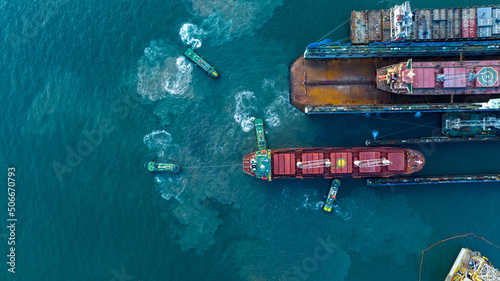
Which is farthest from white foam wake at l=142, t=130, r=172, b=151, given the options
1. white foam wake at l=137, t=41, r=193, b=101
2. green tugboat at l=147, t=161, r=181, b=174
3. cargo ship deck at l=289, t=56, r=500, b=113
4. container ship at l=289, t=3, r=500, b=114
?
container ship at l=289, t=3, r=500, b=114

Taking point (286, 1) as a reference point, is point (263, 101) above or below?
below

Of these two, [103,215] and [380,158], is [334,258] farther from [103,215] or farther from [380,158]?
[103,215]

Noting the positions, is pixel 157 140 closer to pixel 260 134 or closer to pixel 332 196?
pixel 260 134

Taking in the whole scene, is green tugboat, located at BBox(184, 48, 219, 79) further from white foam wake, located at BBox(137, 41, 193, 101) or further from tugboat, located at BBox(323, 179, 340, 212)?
tugboat, located at BBox(323, 179, 340, 212)

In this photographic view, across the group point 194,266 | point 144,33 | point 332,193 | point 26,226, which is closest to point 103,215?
point 26,226

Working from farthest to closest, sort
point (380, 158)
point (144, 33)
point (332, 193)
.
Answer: point (144, 33) < point (332, 193) < point (380, 158)

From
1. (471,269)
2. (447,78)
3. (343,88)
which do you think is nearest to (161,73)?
(343,88)
